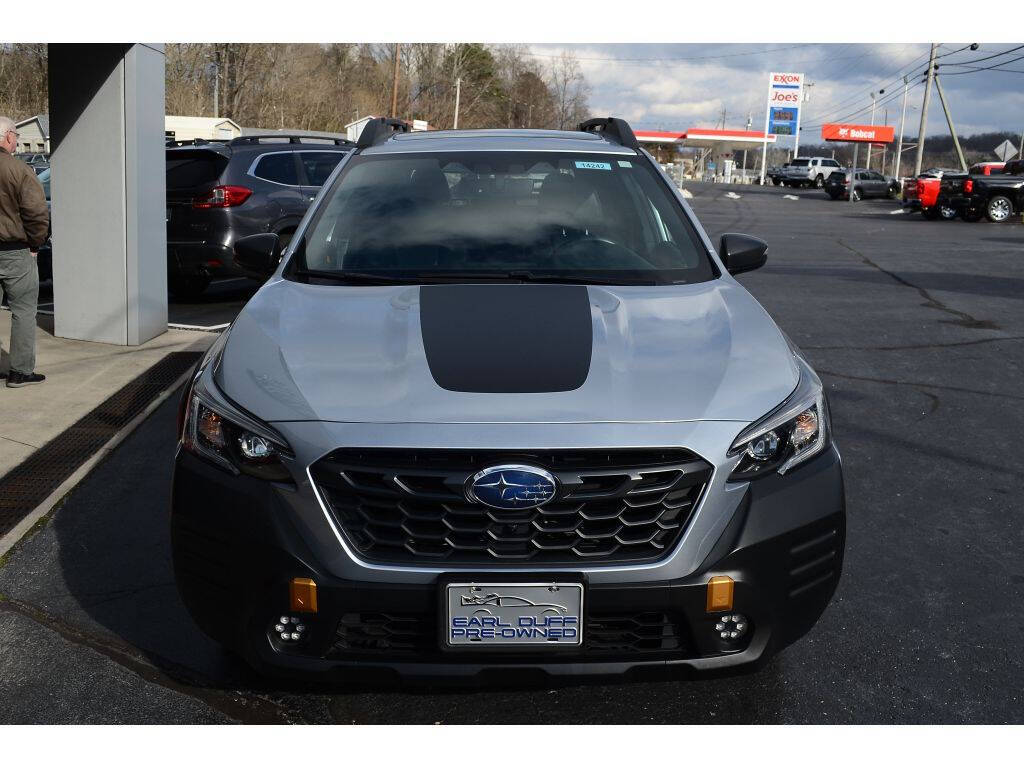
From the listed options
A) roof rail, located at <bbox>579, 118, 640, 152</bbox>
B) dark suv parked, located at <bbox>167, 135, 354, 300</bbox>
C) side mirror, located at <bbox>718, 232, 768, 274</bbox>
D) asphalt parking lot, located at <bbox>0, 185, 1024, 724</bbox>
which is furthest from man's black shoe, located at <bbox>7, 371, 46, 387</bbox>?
side mirror, located at <bbox>718, 232, 768, 274</bbox>

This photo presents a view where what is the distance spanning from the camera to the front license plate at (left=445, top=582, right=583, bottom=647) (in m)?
2.68

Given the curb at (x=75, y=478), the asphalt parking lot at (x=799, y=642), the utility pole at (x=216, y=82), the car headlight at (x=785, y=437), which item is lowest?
the curb at (x=75, y=478)

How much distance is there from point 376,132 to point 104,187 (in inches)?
184

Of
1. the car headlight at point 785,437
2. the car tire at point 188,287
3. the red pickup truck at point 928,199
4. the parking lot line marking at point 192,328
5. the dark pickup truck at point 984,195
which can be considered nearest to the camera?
the car headlight at point 785,437

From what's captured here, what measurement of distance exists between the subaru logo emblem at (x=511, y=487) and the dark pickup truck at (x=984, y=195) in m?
32.0

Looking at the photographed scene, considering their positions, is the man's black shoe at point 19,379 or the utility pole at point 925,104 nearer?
the man's black shoe at point 19,379

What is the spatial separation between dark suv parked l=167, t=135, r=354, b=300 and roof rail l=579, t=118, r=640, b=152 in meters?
6.23

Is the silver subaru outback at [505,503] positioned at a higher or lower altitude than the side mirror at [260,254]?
lower

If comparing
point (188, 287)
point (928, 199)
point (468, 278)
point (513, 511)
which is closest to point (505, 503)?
point (513, 511)

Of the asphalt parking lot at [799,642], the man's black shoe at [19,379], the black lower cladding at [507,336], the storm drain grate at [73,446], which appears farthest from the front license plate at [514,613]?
the man's black shoe at [19,379]

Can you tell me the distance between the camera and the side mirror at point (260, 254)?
4355 mm

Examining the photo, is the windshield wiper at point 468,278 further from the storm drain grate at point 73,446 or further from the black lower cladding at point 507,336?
the storm drain grate at point 73,446
